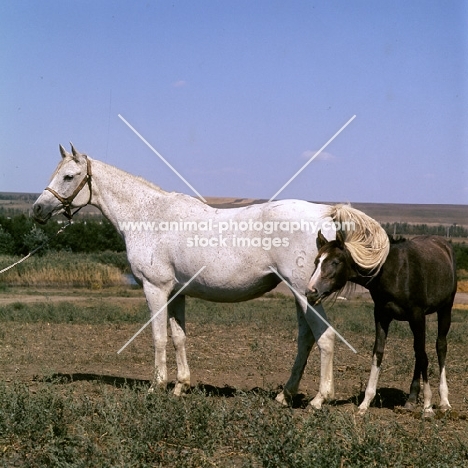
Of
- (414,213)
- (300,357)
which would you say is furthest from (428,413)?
(414,213)

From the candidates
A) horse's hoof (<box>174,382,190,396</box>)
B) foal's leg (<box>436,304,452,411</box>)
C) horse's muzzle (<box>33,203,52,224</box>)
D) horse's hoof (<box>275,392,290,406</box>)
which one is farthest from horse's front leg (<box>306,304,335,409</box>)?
horse's muzzle (<box>33,203,52,224</box>)

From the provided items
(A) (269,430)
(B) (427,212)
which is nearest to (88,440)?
(A) (269,430)

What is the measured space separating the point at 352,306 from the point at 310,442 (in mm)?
16811

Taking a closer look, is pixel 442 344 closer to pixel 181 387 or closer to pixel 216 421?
pixel 181 387

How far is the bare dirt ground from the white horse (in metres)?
0.70

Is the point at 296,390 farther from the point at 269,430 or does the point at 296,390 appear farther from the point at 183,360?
the point at 269,430

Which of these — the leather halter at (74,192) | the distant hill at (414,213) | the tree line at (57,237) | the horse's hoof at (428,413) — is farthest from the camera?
the distant hill at (414,213)

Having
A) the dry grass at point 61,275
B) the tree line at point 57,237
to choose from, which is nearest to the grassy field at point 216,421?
the dry grass at point 61,275

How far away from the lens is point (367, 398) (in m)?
6.73

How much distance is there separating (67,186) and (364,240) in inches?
138

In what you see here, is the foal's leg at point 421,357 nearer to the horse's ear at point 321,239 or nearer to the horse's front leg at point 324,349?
the horse's front leg at point 324,349

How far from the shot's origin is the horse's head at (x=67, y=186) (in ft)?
26.8

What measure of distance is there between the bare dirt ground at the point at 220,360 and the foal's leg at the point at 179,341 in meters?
0.24

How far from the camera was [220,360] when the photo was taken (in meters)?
10.2
